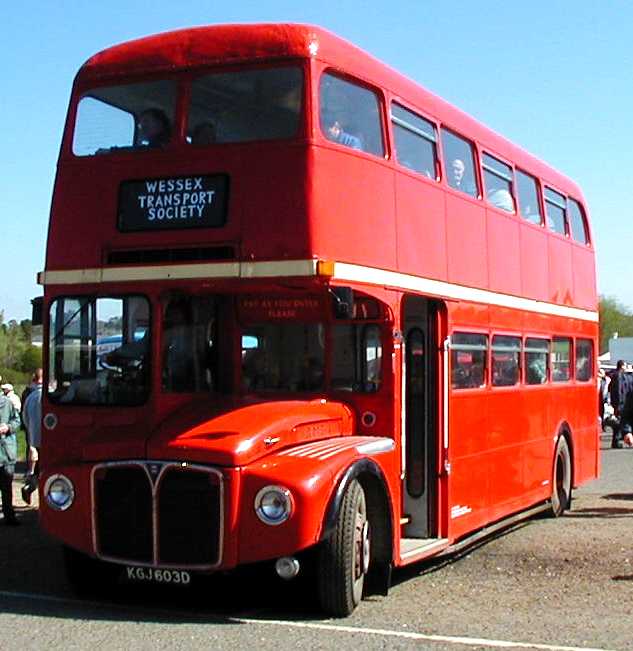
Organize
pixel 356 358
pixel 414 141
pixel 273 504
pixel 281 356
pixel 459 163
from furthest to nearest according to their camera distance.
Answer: pixel 459 163 < pixel 414 141 < pixel 281 356 < pixel 356 358 < pixel 273 504

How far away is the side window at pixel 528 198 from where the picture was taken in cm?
1380

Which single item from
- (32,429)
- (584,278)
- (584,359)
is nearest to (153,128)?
(32,429)

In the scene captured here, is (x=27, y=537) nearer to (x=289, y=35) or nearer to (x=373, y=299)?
(x=373, y=299)

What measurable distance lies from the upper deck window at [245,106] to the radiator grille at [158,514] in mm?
2536

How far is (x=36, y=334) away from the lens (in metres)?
10.0

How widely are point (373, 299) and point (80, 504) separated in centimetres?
270

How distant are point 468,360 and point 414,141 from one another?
2248 mm

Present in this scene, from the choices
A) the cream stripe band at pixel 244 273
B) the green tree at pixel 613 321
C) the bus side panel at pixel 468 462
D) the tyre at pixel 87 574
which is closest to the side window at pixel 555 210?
the bus side panel at pixel 468 462

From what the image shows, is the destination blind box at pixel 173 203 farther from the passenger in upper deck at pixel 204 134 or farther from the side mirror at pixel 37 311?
the side mirror at pixel 37 311

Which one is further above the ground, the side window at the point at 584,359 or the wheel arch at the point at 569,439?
the side window at the point at 584,359

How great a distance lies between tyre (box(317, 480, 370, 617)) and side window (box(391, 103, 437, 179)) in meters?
3.06

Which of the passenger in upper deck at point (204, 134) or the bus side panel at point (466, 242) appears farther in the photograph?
the bus side panel at point (466, 242)

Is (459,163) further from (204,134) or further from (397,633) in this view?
(397,633)

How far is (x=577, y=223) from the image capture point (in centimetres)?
1634
